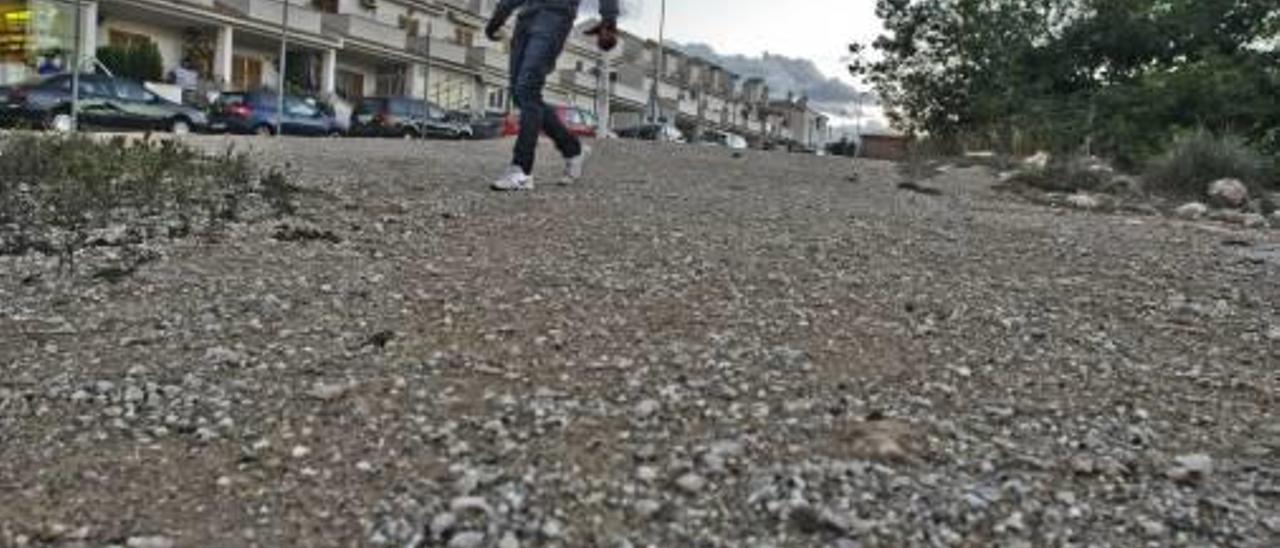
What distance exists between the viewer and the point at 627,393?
123 inches

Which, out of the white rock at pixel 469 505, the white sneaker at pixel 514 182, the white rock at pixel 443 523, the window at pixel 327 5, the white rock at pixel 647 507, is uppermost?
the window at pixel 327 5

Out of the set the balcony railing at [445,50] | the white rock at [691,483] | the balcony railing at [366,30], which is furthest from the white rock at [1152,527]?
the balcony railing at [445,50]

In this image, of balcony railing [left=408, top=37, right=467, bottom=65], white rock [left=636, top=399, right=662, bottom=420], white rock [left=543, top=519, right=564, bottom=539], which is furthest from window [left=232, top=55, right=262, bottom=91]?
white rock [left=543, top=519, right=564, bottom=539]

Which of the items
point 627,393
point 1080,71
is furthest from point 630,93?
point 627,393

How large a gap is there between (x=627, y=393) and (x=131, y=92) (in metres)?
22.9

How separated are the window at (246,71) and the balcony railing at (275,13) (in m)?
1.88

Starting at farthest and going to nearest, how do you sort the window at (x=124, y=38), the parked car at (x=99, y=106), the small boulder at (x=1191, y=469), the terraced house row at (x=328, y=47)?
the window at (x=124, y=38), the terraced house row at (x=328, y=47), the parked car at (x=99, y=106), the small boulder at (x=1191, y=469)

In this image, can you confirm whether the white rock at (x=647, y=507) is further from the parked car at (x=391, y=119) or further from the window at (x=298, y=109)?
the parked car at (x=391, y=119)

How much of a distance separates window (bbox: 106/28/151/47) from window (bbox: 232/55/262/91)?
4.10 m

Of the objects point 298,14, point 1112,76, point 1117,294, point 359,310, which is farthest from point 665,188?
point 298,14

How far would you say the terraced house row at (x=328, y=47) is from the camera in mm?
21109

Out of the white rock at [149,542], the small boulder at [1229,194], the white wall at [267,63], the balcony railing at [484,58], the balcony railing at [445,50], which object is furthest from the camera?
the balcony railing at [484,58]

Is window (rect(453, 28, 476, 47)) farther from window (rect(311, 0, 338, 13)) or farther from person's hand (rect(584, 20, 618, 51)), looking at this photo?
person's hand (rect(584, 20, 618, 51))

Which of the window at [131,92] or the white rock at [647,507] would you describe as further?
the window at [131,92]
